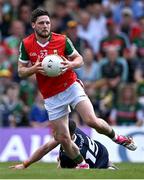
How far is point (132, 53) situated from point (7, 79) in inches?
Answer: 129

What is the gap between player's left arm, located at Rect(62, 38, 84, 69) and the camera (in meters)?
13.9

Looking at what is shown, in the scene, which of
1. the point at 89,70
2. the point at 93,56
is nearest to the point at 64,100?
the point at 89,70

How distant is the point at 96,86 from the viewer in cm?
2197

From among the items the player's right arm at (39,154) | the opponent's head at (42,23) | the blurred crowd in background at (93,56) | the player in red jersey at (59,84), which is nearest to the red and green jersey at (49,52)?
the player in red jersey at (59,84)

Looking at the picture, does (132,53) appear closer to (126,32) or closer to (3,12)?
(126,32)

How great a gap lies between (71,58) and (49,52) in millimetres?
422

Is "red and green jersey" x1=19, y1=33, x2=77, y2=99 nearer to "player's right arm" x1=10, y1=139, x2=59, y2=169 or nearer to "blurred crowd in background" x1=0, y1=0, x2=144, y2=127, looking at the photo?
"player's right arm" x1=10, y1=139, x2=59, y2=169

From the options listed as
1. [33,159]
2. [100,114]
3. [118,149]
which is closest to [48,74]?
[33,159]

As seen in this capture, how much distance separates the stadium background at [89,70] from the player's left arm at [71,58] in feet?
17.7

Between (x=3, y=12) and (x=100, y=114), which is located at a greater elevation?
(x=3, y=12)

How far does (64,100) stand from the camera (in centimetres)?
1430

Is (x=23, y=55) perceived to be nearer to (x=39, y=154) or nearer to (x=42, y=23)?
(x=42, y=23)

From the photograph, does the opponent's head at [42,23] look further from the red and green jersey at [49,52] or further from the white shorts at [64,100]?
the white shorts at [64,100]

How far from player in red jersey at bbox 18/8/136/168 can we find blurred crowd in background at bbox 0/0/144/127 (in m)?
6.46
